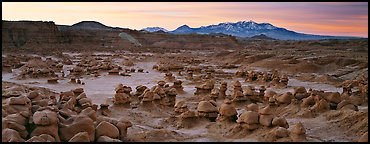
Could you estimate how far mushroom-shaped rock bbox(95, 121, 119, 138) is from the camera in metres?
7.53

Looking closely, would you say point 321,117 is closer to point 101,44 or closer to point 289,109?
point 289,109

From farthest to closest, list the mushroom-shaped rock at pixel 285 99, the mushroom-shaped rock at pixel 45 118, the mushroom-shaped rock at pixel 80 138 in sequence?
the mushroom-shaped rock at pixel 285 99 → the mushroom-shaped rock at pixel 45 118 → the mushroom-shaped rock at pixel 80 138

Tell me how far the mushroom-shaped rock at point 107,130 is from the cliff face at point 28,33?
49.0 m

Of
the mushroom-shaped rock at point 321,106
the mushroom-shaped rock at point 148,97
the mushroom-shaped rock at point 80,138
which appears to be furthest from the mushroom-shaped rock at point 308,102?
the mushroom-shaped rock at point 80,138

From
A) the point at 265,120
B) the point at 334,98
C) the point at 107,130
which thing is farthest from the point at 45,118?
the point at 334,98

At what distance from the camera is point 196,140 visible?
8.38 m

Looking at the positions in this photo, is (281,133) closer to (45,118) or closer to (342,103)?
(342,103)

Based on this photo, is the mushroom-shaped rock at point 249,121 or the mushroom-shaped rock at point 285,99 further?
the mushroom-shaped rock at point 285,99

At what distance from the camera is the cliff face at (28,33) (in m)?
55.6

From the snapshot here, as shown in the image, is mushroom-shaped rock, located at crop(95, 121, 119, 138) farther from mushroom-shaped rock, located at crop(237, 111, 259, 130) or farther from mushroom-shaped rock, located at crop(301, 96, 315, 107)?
mushroom-shaped rock, located at crop(301, 96, 315, 107)

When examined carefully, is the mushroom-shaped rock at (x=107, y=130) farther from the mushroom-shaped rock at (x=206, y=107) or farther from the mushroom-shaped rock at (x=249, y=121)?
the mushroom-shaped rock at (x=206, y=107)

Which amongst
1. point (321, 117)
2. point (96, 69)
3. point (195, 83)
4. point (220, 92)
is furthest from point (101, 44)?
point (321, 117)

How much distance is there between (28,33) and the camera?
59188 mm

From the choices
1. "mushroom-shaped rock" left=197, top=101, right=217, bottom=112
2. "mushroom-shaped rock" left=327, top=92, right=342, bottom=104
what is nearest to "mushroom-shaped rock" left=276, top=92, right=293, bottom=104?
"mushroom-shaped rock" left=327, top=92, right=342, bottom=104
